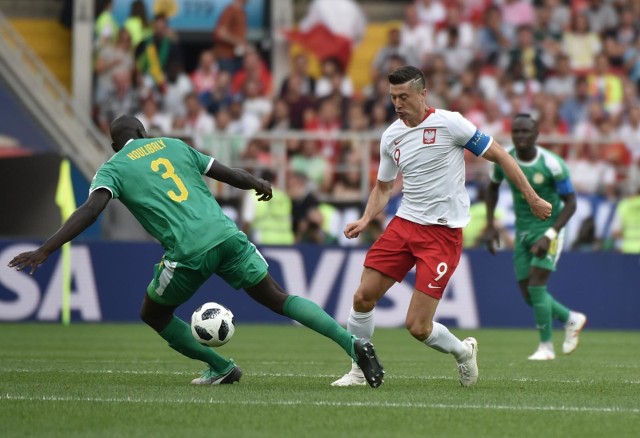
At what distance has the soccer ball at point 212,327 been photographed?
9.60m

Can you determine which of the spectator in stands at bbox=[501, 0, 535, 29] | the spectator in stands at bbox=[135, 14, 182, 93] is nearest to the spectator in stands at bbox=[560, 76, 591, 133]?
the spectator in stands at bbox=[501, 0, 535, 29]

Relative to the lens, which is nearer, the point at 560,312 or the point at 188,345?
the point at 188,345

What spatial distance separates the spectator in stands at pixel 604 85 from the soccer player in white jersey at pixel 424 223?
14.0 m

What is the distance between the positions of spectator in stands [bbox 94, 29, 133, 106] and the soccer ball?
12.9 metres

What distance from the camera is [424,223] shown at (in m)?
9.75

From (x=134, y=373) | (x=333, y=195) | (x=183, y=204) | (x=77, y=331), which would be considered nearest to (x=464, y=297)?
(x=333, y=195)

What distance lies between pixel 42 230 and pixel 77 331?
127 inches

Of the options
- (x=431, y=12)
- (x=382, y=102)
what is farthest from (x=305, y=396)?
(x=431, y=12)

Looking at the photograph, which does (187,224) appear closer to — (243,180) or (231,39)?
(243,180)

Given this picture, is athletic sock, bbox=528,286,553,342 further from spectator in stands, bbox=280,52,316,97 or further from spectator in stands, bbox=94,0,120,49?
spectator in stands, bbox=94,0,120,49

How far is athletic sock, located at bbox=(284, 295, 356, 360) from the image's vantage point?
9273mm

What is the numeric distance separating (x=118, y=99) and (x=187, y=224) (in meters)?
12.9

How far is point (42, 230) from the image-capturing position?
65.1 feet

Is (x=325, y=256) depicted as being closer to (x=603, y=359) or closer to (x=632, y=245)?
(x=632, y=245)
